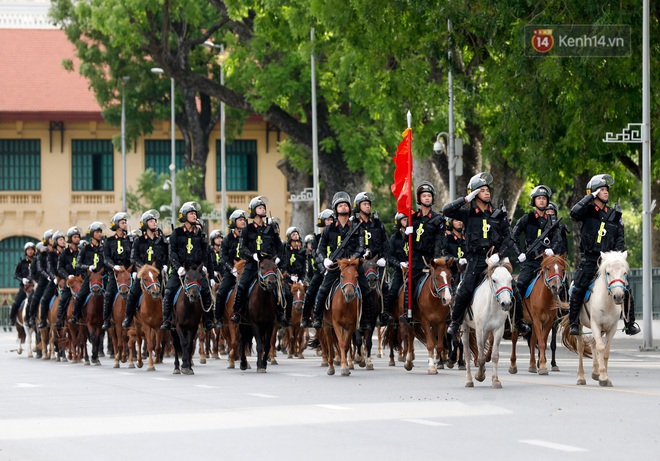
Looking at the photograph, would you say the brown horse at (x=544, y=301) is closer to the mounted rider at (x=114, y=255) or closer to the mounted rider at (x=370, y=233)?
the mounted rider at (x=370, y=233)

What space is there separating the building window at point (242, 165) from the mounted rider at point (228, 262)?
46.6 meters

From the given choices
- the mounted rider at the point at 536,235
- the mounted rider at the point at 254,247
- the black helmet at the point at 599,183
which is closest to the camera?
the black helmet at the point at 599,183

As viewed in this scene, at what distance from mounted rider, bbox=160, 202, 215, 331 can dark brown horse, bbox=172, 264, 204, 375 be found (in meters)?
0.15

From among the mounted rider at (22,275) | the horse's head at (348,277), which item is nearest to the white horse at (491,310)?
the horse's head at (348,277)

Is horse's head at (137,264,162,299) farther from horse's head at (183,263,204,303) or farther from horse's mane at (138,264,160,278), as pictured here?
horse's head at (183,263,204,303)

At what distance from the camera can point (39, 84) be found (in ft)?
234

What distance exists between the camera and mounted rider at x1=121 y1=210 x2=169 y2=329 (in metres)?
27.0

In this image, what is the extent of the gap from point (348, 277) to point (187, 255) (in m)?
3.60

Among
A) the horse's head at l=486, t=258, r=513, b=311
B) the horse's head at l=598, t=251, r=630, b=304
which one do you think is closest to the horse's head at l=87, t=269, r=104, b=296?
the horse's head at l=486, t=258, r=513, b=311

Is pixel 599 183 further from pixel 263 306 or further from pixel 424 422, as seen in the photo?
pixel 263 306

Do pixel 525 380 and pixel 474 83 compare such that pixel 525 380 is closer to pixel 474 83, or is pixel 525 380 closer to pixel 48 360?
pixel 48 360

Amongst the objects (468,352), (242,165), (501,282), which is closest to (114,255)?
(468,352)

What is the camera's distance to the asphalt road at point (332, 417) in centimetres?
1253

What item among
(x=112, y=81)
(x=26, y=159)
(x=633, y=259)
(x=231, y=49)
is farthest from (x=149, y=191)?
(x=633, y=259)
